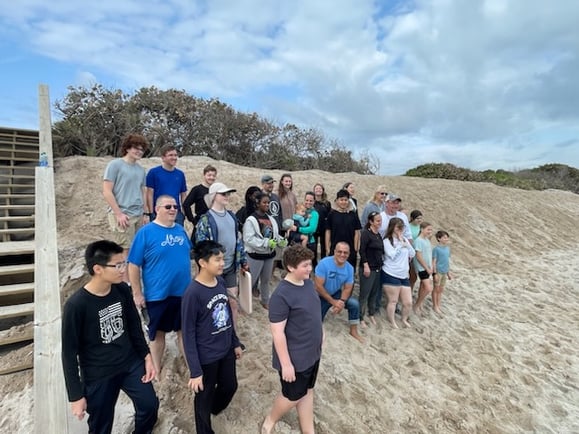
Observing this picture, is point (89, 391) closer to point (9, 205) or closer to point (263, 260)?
point (263, 260)

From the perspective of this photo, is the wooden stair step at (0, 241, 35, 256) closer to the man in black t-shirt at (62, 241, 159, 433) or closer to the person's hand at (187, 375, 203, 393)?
the man in black t-shirt at (62, 241, 159, 433)

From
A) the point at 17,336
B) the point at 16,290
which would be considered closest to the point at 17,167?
the point at 16,290

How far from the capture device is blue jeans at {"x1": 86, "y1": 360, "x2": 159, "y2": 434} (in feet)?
7.52

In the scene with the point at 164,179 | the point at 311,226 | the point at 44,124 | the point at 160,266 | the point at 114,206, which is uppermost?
the point at 44,124

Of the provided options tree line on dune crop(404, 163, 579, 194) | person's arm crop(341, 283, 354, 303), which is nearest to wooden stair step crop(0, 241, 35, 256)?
person's arm crop(341, 283, 354, 303)

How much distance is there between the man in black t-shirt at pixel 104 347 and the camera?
2127 millimetres

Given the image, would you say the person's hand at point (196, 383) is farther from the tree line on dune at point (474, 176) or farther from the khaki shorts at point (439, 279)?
the tree line on dune at point (474, 176)

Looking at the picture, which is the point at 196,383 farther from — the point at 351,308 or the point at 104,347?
the point at 351,308

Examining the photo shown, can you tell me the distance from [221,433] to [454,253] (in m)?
8.41

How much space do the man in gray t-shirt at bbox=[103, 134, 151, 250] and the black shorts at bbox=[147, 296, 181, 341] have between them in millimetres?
1317

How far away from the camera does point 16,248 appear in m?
4.76

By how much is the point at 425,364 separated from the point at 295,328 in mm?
2961

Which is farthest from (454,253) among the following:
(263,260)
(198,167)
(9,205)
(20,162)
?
(20,162)

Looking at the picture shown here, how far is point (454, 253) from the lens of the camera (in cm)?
945
